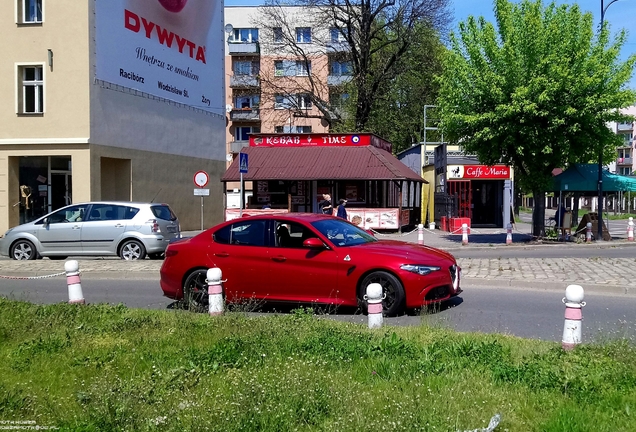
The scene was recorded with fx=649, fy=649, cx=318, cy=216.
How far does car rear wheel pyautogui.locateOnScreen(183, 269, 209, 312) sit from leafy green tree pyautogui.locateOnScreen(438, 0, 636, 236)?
13357 millimetres

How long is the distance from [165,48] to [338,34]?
50.8ft

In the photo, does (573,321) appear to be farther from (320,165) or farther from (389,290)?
(320,165)

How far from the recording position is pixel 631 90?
68.8 feet

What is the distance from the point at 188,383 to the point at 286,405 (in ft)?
3.94

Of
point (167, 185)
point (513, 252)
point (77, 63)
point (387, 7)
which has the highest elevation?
point (387, 7)

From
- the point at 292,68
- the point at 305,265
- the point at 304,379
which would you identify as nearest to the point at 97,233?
the point at 305,265

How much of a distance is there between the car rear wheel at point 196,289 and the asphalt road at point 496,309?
0.57m

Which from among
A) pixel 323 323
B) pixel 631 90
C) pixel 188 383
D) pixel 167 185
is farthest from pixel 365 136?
pixel 188 383

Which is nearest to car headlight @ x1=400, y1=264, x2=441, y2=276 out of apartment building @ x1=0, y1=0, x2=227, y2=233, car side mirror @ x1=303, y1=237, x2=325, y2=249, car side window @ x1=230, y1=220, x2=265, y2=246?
car side mirror @ x1=303, y1=237, x2=325, y2=249

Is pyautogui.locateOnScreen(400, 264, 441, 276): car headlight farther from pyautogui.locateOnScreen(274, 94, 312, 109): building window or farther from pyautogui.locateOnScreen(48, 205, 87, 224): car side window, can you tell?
pyautogui.locateOnScreen(274, 94, 312, 109): building window

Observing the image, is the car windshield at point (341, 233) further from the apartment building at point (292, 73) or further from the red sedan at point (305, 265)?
the apartment building at point (292, 73)

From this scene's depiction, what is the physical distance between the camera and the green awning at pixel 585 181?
23484 millimetres

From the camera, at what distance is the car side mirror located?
9.34m

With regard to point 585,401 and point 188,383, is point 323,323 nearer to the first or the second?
point 188,383
